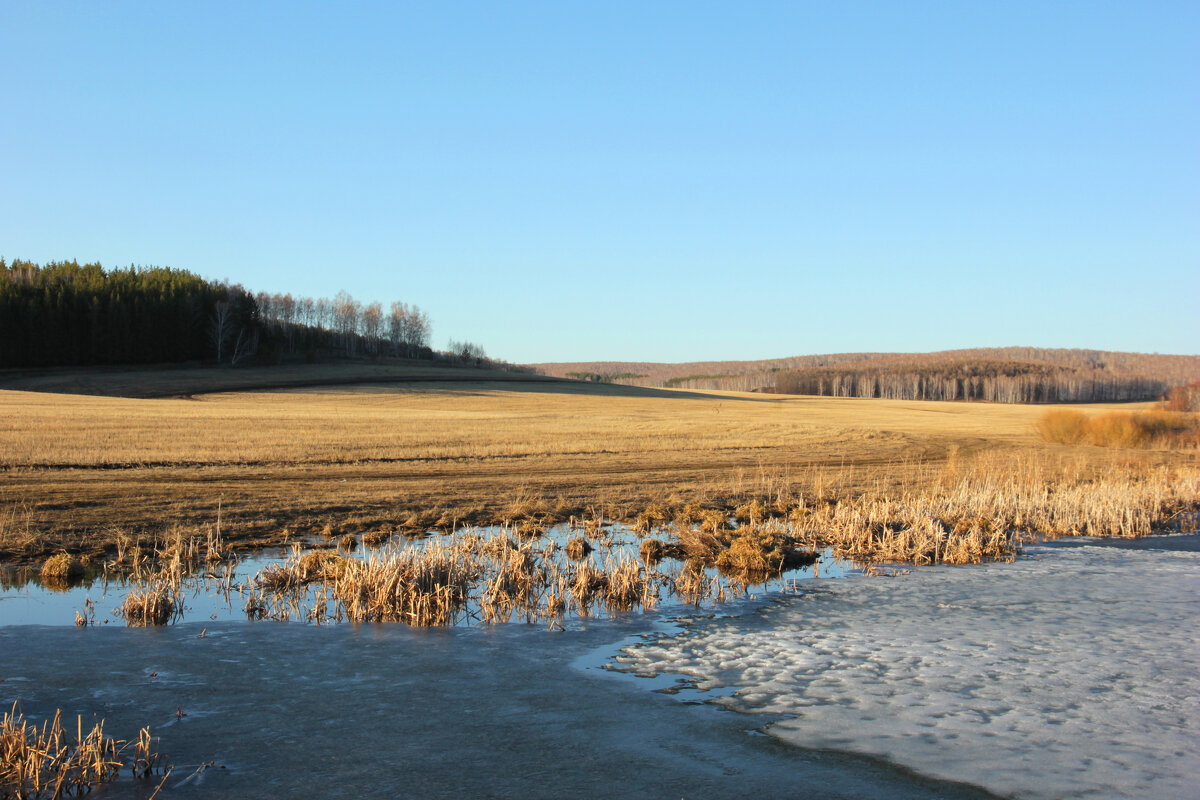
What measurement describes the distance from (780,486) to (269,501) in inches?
550

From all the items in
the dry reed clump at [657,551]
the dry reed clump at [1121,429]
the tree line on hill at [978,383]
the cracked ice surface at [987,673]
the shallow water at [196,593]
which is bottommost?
the shallow water at [196,593]

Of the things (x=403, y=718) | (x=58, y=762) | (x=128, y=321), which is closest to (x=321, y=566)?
(x=403, y=718)

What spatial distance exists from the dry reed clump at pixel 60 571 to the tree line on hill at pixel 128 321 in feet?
280

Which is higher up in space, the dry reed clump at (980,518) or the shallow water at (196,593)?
the dry reed clump at (980,518)

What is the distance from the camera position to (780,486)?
2536 centimetres

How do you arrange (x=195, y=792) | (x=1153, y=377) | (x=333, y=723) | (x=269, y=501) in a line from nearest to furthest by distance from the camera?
(x=195, y=792)
(x=333, y=723)
(x=269, y=501)
(x=1153, y=377)

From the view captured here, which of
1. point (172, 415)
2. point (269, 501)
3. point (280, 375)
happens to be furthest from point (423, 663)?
point (280, 375)

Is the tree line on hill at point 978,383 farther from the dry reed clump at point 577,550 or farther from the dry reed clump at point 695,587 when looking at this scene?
the dry reed clump at point 695,587

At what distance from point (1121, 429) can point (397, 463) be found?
37018 mm

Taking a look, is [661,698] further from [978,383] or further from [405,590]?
[978,383]

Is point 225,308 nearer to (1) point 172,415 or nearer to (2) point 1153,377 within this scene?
(1) point 172,415

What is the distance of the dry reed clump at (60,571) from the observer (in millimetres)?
13039

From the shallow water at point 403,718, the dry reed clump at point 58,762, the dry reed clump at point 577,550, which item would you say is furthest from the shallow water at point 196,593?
the dry reed clump at point 58,762

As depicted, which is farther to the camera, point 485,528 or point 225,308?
point 225,308
